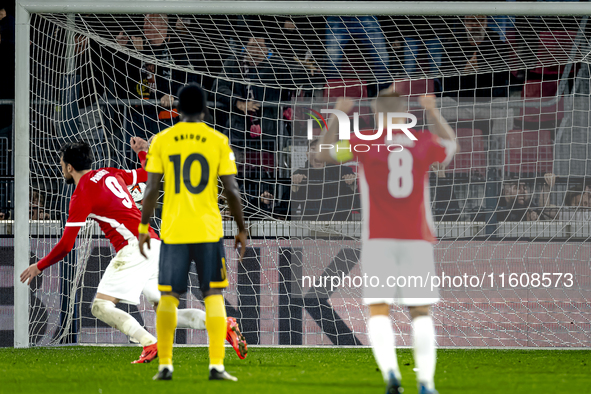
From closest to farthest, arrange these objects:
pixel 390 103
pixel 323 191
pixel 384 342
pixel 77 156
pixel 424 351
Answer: pixel 424 351
pixel 384 342
pixel 390 103
pixel 77 156
pixel 323 191

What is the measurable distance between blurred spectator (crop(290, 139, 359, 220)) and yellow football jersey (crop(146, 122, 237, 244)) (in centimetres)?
339

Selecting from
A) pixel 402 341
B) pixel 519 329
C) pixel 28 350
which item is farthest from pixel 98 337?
pixel 519 329

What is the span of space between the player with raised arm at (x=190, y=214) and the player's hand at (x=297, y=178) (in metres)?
3.45

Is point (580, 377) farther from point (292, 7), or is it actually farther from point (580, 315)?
point (292, 7)

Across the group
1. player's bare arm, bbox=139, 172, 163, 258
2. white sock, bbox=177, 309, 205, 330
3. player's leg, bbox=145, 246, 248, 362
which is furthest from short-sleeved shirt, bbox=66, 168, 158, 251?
player's bare arm, bbox=139, 172, 163, 258

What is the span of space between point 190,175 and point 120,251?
1.78 m

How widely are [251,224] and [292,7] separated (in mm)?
2056

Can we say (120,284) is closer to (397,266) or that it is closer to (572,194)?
(397,266)

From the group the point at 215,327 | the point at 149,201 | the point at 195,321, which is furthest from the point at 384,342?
the point at 195,321

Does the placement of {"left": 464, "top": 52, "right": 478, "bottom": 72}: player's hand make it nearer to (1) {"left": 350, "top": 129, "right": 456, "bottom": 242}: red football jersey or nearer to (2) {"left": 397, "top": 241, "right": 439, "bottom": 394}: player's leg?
(1) {"left": 350, "top": 129, "right": 456, "bottom": 242}: red football jersey

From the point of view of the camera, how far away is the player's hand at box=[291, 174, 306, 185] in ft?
23.0

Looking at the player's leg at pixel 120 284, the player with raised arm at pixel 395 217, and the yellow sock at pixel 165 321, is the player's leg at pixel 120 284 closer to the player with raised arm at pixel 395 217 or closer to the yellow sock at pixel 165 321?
the yellow sock at pixel 165 321

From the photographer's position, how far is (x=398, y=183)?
327 centimetres

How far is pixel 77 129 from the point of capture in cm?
661
